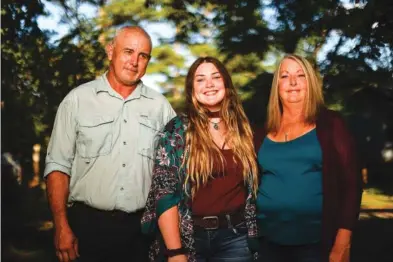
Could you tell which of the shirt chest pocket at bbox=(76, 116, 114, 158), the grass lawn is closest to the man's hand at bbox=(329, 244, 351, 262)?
the shirt chest pocket at bbox=(76, 116, 114, 158)

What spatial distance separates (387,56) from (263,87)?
4.19 ft

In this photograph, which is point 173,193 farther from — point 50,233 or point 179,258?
point 50,233

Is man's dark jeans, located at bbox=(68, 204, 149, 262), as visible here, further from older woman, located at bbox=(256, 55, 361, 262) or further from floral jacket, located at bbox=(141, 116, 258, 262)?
older woman, located at bbox=(256, 55, 361, 262)

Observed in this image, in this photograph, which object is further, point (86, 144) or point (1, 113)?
point (1, 113)

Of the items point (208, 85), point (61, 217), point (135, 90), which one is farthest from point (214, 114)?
point (61, 217)

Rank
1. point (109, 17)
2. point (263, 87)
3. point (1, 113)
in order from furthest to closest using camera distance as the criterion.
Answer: point (109, 17) → point (1, 113) → point (263, 87)

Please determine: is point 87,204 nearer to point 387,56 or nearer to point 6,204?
point 387,56

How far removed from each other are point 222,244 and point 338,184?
0.71 m

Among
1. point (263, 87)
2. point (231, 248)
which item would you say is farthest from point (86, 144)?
point (263, 87)

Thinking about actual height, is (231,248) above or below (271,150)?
below

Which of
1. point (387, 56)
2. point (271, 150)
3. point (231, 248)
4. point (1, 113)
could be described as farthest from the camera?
point (1, 113)

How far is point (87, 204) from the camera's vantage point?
8.66 feet

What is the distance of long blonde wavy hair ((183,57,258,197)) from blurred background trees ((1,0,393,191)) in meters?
2.27

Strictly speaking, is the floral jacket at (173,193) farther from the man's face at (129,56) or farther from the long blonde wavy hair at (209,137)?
the man's face at (129,56)
